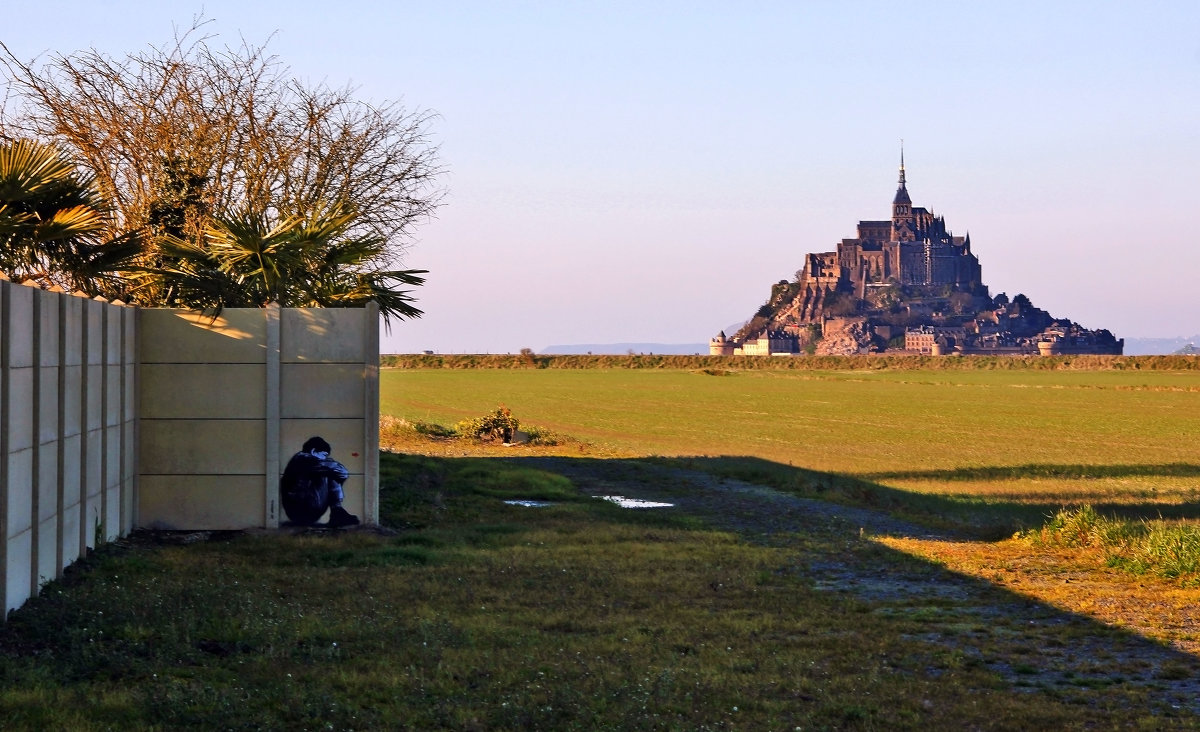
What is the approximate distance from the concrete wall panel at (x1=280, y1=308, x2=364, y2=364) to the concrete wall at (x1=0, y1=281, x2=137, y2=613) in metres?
2.14

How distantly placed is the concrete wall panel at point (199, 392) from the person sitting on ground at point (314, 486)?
2.95ft

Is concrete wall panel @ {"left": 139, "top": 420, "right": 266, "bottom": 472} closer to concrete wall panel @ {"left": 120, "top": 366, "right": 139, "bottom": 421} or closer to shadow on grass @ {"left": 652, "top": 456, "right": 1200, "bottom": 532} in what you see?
concrete wall panel @ {"left": 120, "top": 366, "right": 139, "bottom": 421}

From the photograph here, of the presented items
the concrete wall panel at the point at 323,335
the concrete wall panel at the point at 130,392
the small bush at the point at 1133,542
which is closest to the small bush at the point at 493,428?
the concrete wall panel at the point at 323,335

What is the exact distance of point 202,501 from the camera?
57.7ft

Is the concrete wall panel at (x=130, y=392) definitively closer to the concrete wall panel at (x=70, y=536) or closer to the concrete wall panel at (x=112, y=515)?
the concrete wall panel at (x=112, y=515)

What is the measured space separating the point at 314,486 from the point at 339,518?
613 mm

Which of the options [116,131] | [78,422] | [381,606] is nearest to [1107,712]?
[381,606]

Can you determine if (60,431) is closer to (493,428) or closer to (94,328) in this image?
(94,328)

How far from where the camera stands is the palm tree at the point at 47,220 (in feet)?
46.5

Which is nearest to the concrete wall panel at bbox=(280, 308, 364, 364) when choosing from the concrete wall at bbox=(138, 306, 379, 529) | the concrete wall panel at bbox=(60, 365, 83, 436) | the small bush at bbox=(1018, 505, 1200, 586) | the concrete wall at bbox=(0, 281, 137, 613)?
the concrete wall at bbox=(138, 306, 379, 529)

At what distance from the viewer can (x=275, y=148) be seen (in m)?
25.6

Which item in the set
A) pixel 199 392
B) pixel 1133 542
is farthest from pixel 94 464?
pixel 1133 542

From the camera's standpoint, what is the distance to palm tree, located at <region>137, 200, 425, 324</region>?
59.2 ft

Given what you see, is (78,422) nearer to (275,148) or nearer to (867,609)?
(867,609)
